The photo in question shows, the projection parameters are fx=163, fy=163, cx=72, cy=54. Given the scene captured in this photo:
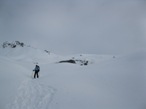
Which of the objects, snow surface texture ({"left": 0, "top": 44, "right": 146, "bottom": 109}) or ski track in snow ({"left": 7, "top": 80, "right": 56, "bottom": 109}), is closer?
snow surface texture ({"left": 0, "top": 44, "right": 146, "bottom": 109})

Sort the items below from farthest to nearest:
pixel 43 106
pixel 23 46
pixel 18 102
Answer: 1. pixel 23 46
2. pixel 18 102
3. pixel 43 106

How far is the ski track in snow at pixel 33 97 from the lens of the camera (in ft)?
39.0

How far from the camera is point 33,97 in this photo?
1322 centimetres

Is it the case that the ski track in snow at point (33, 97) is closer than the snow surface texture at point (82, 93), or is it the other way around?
the snow surface texture at point (82, 93)

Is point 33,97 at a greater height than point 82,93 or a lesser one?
lesser

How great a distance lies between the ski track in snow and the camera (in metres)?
11.9

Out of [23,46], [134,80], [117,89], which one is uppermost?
[23,46]

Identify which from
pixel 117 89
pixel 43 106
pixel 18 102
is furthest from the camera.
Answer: pixel 117 89

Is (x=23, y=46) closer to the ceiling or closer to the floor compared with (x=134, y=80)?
closer to the ceiling

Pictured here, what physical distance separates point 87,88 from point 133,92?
12.6 ft

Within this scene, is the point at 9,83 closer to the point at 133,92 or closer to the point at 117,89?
the point at 117,89

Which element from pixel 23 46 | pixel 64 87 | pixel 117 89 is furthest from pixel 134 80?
pixel 23 46

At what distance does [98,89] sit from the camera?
1422 centimetres

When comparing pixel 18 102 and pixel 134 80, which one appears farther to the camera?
pixel 134 80
